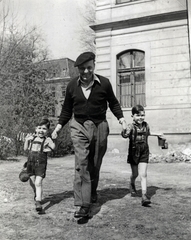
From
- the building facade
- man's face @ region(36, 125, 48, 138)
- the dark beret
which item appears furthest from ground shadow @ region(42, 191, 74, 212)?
the building facade

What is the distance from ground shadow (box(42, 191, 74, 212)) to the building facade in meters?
8.18

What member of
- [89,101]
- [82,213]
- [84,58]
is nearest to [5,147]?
[89,101]

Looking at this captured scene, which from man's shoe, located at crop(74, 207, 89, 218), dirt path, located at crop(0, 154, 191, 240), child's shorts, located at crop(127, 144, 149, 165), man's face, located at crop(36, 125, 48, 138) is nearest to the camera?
dirt path, located at crop(0, 154, 191, 240)

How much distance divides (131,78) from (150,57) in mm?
1307

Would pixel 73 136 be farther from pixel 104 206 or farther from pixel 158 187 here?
pixel 158 187

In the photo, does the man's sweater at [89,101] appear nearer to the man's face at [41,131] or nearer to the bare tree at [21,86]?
the man's face at [41,131]

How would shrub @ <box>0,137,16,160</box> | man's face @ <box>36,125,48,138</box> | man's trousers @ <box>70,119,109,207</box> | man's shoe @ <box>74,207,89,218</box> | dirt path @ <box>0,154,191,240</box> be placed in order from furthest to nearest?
shrub @ <box>0,137,16,160</box>, man's face @ <box>36,125,48,138</box>, man's trousers @ <box>70,119,109,207</box>, man's shoe @ <box>74,207,89,218</box>, dirt path @ <box>0,154,191,240</box>

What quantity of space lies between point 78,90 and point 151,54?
32.5 feet

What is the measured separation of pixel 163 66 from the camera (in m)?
12.5

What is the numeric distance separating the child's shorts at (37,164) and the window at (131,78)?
9.72 meters

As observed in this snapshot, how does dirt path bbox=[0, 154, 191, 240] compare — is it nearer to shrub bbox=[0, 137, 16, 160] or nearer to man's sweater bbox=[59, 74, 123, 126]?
man's sweater bbox=[59, 74, 123, 126]

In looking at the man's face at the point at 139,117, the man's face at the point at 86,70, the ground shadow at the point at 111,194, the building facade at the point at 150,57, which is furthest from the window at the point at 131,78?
the man's face at the point at 86,70

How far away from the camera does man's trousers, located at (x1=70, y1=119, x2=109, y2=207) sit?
3.35 m

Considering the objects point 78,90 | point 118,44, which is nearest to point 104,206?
point 78,90
